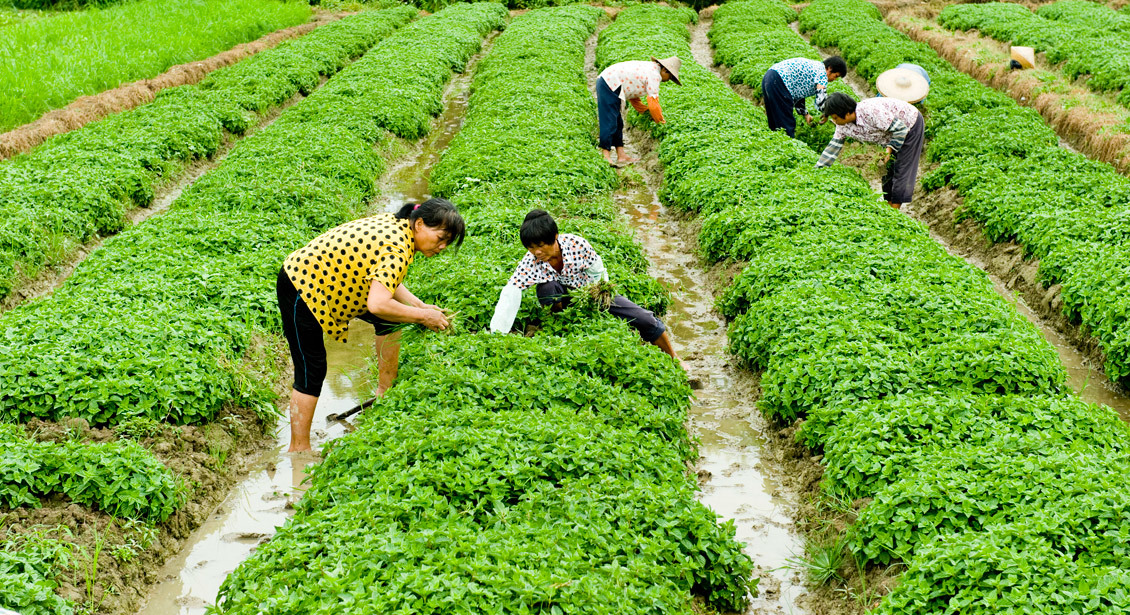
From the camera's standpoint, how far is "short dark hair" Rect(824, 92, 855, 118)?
9805 millimetres

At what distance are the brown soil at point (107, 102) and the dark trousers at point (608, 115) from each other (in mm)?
8499

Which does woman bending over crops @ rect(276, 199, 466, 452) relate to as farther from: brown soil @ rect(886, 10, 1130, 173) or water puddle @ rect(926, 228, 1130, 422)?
brown soil @ rect(886, 10, 1130, 173)

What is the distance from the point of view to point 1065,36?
19.5 m

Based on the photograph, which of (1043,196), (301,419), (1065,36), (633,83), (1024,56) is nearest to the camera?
(301,419)

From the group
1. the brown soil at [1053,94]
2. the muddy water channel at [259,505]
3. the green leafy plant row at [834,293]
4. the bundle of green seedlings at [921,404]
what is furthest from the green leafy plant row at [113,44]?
the brown soil at [1053,94]

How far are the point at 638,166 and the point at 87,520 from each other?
32.5ft

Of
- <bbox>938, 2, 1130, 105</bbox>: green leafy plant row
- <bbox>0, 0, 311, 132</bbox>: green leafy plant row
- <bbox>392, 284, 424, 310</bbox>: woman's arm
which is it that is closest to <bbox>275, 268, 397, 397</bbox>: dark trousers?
<bbox>392, 284, 424, 310</bbox>: woman's arm

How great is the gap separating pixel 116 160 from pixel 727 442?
9.68 metres

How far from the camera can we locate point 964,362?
20.3ft

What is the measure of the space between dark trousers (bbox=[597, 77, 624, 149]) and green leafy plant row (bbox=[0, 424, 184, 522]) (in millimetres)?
8488

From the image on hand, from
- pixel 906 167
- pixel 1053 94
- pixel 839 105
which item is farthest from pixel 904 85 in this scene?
pixel 839 105

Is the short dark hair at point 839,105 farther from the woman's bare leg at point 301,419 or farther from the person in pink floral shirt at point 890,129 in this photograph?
the woman's bare leg at point 301,419

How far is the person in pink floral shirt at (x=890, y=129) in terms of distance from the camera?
9914mm

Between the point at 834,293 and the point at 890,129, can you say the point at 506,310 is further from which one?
the point at 890,129
